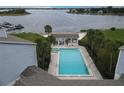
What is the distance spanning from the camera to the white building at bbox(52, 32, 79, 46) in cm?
330

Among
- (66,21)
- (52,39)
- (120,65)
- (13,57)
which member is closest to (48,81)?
(13,57)

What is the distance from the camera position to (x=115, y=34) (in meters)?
3.21

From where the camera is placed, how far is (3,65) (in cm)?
296

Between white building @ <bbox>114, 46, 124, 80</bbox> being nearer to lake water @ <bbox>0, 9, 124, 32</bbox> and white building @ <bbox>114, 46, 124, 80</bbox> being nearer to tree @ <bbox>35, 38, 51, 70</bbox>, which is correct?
lake water @ <bbox>0, 9, 124, 32</bbox>

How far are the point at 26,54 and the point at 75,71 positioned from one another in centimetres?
92

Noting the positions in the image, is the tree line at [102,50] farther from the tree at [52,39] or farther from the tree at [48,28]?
the tree at [48,28]

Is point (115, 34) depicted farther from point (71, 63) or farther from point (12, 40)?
point (12, 40)

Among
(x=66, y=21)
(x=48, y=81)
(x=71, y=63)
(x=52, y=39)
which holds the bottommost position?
(x=71, y=63)

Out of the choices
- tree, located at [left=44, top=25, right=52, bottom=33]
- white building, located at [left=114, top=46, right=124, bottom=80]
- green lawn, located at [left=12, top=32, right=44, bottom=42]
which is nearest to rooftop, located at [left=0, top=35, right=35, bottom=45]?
green lawn, located at [left=12, top=32, right=44, bottom=42]

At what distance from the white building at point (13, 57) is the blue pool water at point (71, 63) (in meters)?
0.66

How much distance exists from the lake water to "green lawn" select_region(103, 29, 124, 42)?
9 cm

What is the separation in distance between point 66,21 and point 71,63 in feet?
2.58
